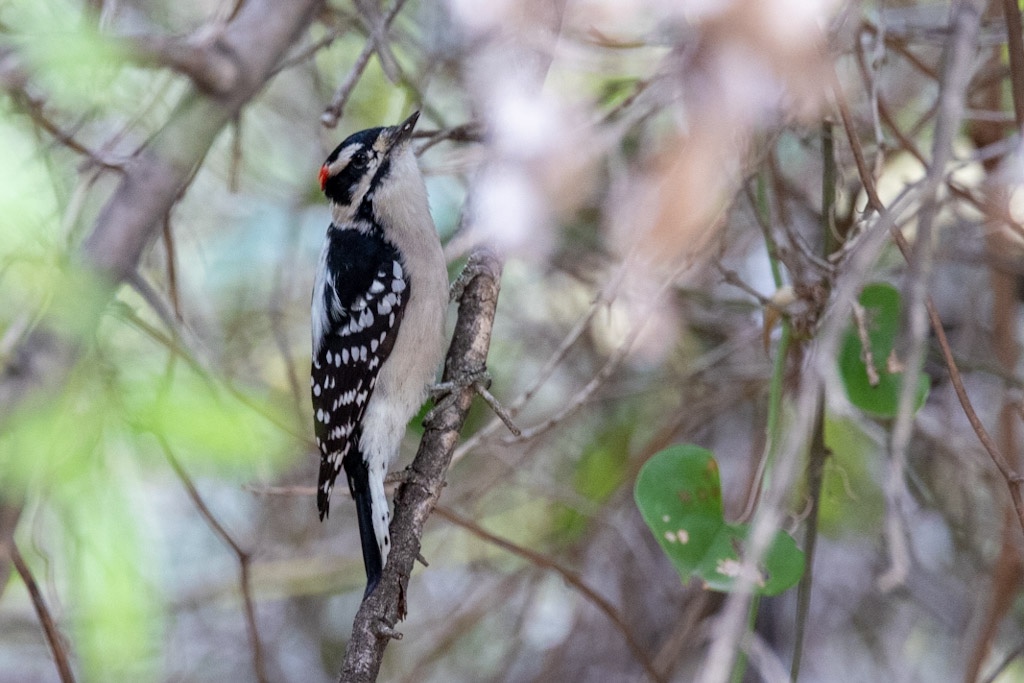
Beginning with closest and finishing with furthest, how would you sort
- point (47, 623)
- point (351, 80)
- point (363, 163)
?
point (47, 623)
point (351, 80)
point (363, 163)

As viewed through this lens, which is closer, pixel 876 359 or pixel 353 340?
pixel 876 359

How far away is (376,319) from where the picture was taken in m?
2.88

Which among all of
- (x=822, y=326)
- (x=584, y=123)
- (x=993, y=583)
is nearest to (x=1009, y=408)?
(x=993, y=583)

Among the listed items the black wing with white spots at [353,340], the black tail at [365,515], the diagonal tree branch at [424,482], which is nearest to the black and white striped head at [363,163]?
the black wing with white spots at [353,340]

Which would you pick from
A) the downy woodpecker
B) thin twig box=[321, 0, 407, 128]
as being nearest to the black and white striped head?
the downy woodpecker

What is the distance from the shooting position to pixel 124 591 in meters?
1.36

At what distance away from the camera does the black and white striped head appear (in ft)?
9.72

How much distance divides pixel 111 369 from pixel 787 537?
1.30 metres

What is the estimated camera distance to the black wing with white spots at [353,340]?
2.80m

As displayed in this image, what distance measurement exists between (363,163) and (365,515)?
109cm

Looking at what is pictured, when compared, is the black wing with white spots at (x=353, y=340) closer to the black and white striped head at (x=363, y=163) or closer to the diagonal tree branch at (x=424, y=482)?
the black and white striped head at (x=363, y=163)

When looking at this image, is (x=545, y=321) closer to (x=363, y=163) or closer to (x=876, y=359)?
(x=363, y=163)

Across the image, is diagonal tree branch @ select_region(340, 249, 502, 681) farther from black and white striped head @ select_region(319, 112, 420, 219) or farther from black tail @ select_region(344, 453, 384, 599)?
black and white striped head @ select_region(319, 112, 420, 219)

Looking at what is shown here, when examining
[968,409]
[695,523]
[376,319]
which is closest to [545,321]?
[376,319]
